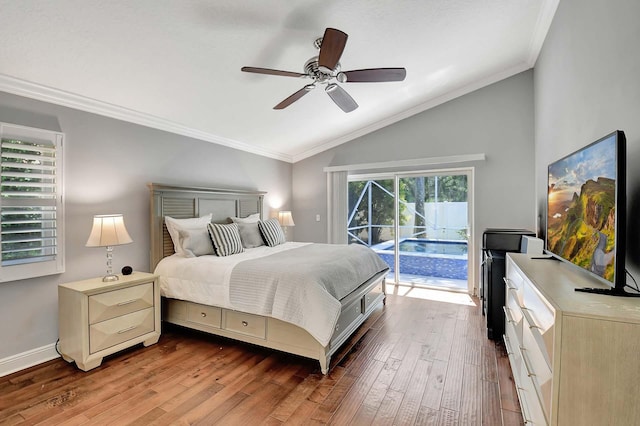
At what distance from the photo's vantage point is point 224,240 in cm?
347

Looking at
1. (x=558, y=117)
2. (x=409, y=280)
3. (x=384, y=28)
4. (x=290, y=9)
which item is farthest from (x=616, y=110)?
(x=409, y=280)

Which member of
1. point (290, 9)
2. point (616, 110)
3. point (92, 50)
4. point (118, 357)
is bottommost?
point (118, 357)

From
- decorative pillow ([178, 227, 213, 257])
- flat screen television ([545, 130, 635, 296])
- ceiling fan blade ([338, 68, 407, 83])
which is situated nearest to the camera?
flat screen television ([545, 130, 635, 296])

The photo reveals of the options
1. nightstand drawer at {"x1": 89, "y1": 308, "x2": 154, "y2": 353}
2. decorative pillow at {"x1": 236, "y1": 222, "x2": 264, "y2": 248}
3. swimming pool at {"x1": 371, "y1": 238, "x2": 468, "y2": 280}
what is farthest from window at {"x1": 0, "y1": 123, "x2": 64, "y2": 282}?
swimming pool at {"x1": 371, "y1": 238, "x2": 468, "y2": 280}

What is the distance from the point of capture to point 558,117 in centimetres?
281

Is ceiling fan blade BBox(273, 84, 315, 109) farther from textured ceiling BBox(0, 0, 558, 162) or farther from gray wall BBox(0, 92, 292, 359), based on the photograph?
gray wall BBox(0, 92, 292, 359)

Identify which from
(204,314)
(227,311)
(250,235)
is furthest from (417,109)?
(204,314)

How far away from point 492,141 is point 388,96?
1.68 meters

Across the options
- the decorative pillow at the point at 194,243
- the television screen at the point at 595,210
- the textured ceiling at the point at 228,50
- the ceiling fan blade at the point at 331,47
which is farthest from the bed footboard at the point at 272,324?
the textured ceiling at the point at 228,50

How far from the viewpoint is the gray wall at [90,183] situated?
2.52m

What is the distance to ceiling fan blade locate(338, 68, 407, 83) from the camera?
236 cm

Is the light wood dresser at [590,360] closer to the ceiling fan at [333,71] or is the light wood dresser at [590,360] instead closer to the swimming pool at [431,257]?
the ceiling fan at [333,71]

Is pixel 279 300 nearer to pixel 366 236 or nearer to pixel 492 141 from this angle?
pixel 366 236

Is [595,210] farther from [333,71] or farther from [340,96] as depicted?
[340,96]
